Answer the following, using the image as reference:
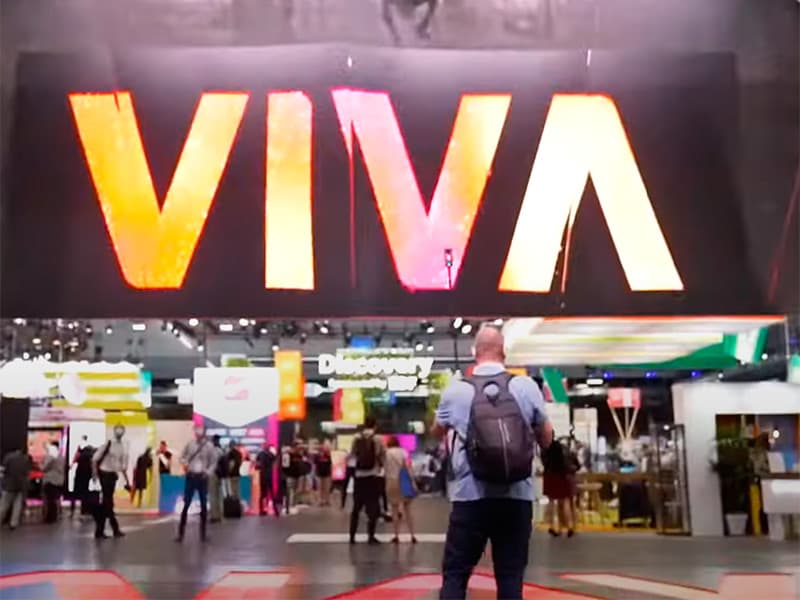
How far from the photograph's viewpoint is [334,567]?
25.6 feet

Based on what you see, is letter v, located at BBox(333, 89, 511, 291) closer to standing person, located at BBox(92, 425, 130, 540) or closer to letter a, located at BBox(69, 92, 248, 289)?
letter a, located at BBox(69, 92, 248, 289)

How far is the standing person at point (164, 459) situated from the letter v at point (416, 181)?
5014 mm

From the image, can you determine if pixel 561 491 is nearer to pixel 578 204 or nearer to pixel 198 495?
pixel 198 495

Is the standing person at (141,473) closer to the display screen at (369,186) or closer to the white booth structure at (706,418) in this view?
the display screen at (369,186)

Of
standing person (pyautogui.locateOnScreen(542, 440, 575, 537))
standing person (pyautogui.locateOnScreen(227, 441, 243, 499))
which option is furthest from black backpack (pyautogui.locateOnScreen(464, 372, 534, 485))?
standing person (pyautogui.locateOnScreen(227, 441, 243, 499))

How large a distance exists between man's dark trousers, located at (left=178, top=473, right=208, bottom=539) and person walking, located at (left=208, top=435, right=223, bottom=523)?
42 centimetres

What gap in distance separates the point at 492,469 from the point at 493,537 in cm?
35

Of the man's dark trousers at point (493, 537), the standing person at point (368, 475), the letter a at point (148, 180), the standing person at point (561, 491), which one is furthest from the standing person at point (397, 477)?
the man's dark trousers at point (493, 537)

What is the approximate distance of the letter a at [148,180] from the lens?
4504mm

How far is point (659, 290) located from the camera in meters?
4.57

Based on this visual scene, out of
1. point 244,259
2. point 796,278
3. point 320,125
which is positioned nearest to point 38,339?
point 244,259

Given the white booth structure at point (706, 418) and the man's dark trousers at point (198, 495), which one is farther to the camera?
the white booth structure at point (706, 418)

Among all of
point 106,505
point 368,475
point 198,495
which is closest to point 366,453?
point 368,475

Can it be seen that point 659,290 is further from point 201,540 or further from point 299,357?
point 299,357
